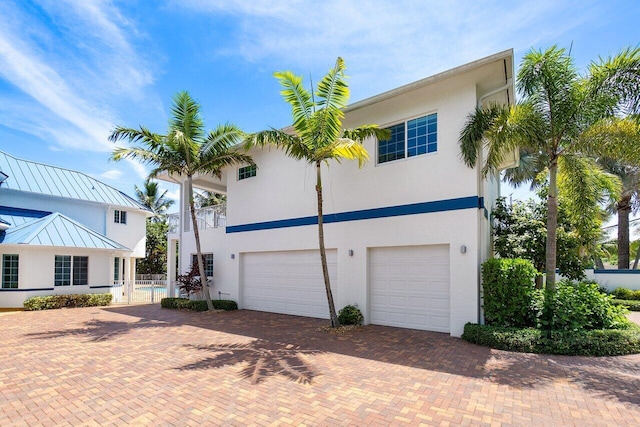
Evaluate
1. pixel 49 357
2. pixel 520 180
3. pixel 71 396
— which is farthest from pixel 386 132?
pixel 520 180

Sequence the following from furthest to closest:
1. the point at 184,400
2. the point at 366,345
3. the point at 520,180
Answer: the point at 520,180 < the point at 366,345 < the point at 184,400

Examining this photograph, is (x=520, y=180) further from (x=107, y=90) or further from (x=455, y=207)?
(x=107, y=90)

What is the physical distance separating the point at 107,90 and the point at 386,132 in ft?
35.3

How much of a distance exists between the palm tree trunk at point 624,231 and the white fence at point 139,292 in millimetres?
26937

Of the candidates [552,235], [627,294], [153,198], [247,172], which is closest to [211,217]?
[247,172]

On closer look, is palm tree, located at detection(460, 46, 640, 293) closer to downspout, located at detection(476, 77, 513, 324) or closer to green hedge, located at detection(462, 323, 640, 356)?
downspout, located at detection(476, 77, 513, 324)

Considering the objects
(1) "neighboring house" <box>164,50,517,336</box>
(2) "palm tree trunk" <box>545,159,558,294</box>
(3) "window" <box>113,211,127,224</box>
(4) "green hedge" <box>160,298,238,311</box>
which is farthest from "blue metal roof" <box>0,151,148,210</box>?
(2) "palm tree trunk" <box>545,159,558,294</box>

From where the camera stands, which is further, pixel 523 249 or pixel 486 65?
pixel 523 249

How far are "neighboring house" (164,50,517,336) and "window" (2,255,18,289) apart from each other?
11.0 m

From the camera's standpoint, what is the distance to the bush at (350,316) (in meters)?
11.1

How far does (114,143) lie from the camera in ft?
44.7

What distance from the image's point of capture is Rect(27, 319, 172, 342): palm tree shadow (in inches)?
397

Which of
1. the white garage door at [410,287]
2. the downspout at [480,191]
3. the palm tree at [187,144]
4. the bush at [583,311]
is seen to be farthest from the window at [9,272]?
the bush at [583,311]

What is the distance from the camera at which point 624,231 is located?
21859 millimetres
